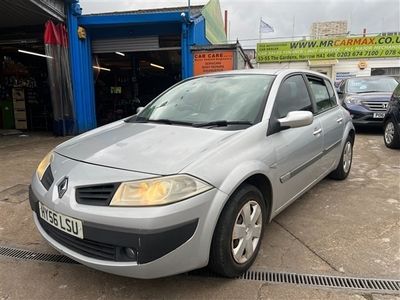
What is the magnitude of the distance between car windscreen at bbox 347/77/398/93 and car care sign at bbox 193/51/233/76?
11.9 ft

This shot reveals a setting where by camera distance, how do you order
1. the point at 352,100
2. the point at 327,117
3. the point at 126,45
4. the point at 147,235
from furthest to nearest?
the point at 126,45 < the point at 352,100 < the point at 327,117 < the point at 147,235

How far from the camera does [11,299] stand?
8.47ft

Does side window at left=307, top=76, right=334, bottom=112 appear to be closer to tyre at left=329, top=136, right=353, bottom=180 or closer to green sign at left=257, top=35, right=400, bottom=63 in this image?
tyre at left=329, top=136, right=353, bottom=180

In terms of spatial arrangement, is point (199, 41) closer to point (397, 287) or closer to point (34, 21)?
point (34, 21)

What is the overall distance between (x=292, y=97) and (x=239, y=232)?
65.8 inches

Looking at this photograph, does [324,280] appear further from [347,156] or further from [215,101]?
[347,156]

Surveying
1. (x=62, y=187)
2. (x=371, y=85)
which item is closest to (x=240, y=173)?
(x=62, y=187)

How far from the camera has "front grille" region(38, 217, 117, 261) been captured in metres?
2.36

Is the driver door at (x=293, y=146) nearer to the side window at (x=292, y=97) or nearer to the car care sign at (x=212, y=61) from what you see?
the side window at (x=292, y=97)

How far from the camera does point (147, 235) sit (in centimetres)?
220

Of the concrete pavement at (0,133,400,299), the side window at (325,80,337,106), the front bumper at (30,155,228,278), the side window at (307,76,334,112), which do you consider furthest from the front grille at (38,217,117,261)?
the side window at (325,80,337,106)

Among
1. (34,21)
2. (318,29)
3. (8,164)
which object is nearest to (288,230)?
(8,164)

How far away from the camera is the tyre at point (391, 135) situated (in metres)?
7.24

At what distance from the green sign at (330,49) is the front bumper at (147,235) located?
2473cm
